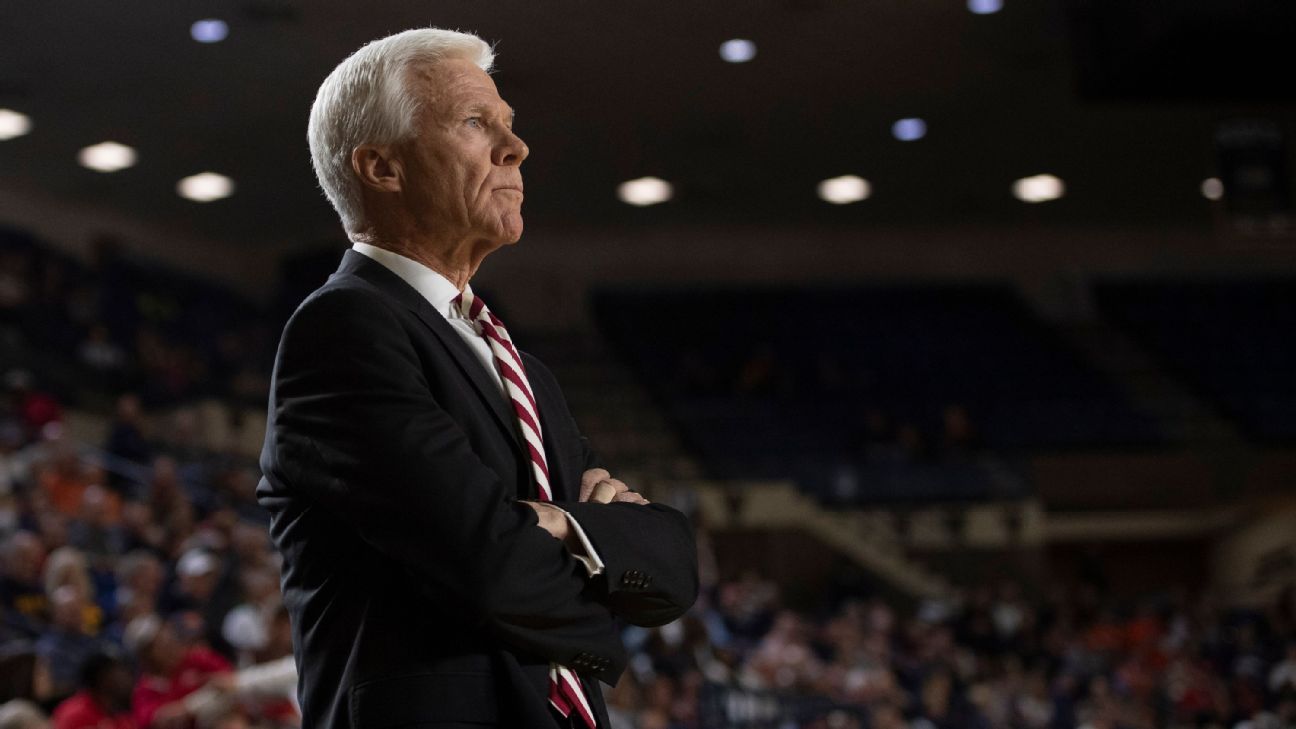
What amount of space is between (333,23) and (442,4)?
88 cm

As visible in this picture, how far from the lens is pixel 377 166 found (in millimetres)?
1594

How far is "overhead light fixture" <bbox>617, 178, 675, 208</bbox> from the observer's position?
1330cm

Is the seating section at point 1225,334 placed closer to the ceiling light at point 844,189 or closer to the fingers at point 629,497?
the ceiling light at point 844,189

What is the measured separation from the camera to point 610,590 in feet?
4.87

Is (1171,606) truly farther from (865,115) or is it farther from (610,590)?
(610,590)

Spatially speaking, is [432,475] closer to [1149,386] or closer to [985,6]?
[985,6]

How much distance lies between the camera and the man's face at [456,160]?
5.19ft

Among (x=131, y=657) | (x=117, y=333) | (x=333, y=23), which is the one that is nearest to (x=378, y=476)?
(x=131, y=657)

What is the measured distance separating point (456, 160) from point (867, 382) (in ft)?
45.2

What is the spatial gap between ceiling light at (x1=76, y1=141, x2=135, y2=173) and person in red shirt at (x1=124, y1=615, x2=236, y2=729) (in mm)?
7222

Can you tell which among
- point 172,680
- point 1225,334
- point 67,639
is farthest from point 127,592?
point 1225,334

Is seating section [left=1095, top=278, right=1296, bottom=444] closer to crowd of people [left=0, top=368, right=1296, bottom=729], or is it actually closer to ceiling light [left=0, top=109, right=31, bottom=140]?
crowd of people [left=0, top=368, right=1296, bottom=729]

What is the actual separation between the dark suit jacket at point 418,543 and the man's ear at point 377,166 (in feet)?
0.35

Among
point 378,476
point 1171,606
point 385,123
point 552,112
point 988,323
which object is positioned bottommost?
point 1171,606
